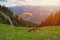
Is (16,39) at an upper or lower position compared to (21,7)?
lower

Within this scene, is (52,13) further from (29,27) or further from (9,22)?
(9,22)

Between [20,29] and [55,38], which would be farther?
[20,29]

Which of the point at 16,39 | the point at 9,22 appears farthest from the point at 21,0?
the point at 16,39

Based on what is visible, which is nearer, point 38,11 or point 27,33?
point 27,33

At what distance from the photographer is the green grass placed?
11.0ft

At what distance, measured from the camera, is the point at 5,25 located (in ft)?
12.2

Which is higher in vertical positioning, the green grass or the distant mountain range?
the distant mountain range

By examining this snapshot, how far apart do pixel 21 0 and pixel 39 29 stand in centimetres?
53

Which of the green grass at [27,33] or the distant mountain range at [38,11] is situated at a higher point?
the distant mountain range at [38,11]

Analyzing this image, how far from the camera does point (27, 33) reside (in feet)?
11.4

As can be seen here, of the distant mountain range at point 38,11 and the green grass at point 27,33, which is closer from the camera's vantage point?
the green grass at point 27,33

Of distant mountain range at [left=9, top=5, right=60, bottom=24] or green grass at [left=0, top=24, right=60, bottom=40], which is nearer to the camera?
green grass at [left=0, top=24, right=60, bottom=40]

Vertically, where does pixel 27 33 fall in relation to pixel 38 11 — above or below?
below

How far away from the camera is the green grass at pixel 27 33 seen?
3.35m
